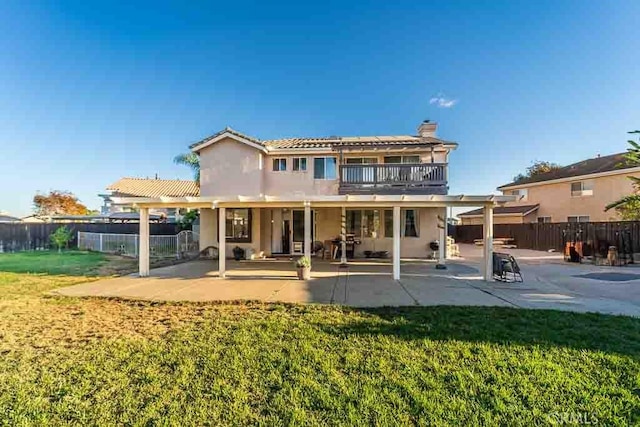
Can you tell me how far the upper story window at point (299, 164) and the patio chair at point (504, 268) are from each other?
31.9 feet

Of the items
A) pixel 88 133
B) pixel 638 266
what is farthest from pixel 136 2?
pixel 638 266

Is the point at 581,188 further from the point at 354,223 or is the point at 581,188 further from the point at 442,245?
the point at 354,223

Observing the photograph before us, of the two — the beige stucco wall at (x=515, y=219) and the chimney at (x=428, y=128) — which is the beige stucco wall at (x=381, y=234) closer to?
the chimney at (x=428, y=128)

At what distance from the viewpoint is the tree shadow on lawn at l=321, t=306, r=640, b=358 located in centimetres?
495

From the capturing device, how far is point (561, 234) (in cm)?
2017

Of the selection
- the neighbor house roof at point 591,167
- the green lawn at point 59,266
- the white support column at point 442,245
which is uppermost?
the neighbor house roof at point 591,167

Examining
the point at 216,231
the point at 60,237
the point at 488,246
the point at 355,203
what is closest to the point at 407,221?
the point at 488,246

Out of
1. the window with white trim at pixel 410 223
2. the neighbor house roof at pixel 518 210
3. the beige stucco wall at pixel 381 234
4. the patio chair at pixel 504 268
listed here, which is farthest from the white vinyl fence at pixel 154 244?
the neighbor house roof at pixel 518 210

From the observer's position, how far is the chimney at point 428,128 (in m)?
17.4

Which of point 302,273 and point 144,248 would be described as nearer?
point 302,273

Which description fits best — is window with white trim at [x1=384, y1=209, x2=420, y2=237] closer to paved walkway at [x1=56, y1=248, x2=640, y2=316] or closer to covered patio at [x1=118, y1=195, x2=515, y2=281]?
paved walkway at [x1=56, y1=248, x2=640, y2=316]

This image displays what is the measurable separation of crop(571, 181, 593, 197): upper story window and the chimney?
612 inches

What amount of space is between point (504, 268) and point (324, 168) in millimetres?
9410

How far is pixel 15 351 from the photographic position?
4.85 meters
